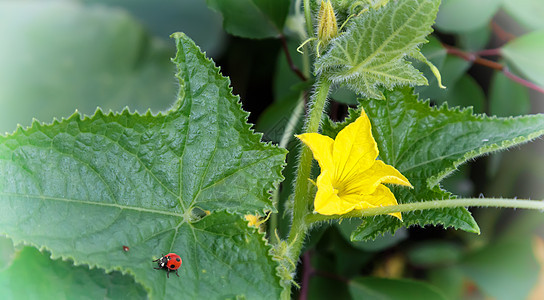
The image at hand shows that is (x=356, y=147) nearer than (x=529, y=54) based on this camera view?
Yes

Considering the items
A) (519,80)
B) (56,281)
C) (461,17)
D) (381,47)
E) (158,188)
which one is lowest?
(56,281)

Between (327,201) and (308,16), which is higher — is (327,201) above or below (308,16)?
below

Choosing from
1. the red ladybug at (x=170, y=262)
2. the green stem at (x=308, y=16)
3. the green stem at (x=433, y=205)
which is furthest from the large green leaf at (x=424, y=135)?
the red ladybug at (x=170, y=262)

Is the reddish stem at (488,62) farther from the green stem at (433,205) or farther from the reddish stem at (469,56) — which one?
the green stem at (433,205)

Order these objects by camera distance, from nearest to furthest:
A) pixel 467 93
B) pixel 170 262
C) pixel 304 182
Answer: pixel 170 262
pixel 304 182
pixel 467 93

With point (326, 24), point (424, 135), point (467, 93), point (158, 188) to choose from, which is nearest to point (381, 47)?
point (326, 24)

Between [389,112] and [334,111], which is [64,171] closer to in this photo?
[389,112]

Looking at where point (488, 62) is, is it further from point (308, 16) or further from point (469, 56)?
point (308, 16)

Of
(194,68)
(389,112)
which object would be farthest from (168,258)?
(389,112)
